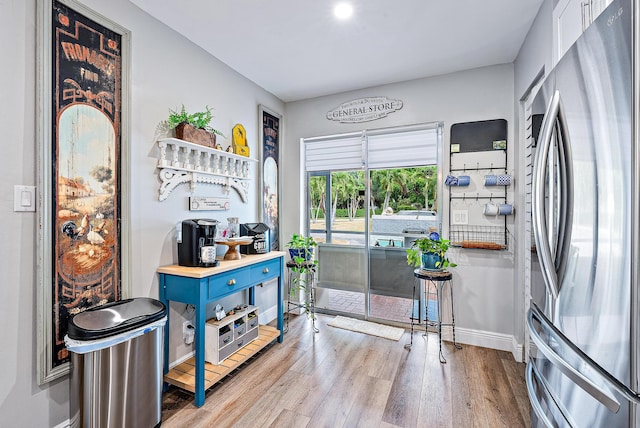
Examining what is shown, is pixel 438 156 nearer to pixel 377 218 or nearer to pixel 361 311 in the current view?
pixel 377 218

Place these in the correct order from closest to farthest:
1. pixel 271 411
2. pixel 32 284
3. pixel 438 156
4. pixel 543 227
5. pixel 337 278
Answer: pixel 543 227 < pixel 32 284 < pixel 271 411 < pixel 438 156 < pixel 337 278

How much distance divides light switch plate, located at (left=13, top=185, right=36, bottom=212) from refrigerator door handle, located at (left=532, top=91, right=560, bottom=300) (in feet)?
7.34

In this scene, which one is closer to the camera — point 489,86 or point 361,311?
point 489,86

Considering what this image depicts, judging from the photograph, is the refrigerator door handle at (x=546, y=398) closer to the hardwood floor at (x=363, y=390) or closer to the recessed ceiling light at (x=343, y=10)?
the hardwood floor at (x=363, y=390)

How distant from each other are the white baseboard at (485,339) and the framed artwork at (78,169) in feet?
9.33

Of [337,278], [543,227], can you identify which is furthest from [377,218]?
[543,227]

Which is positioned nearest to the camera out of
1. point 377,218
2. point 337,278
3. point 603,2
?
point 603,2

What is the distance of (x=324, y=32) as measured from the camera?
227 cm

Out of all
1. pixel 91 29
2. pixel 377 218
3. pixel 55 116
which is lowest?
pixel 377 218

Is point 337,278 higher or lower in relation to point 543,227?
lower

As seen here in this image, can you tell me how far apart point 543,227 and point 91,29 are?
8.08ft

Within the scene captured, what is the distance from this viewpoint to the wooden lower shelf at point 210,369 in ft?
6.63

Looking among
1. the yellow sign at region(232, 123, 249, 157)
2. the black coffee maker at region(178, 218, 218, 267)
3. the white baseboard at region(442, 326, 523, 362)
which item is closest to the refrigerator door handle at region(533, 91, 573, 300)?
the black coffee maker at region(178, 218, 218, 267)

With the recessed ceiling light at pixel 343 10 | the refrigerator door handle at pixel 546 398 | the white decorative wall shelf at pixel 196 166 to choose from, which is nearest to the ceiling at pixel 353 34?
the recessed ceiling light at pixel 343 10
